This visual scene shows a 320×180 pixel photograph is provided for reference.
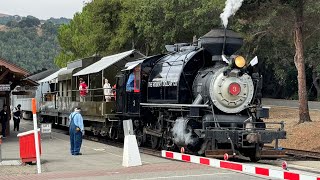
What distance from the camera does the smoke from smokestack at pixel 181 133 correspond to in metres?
13.9

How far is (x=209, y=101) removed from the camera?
548 inches

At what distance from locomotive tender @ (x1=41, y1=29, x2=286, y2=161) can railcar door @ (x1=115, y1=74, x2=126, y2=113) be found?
1.76m

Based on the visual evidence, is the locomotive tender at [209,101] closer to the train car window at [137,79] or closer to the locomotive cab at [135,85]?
the locomotive cab at [135,85]

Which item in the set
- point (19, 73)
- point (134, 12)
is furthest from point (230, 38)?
point (134, 12)

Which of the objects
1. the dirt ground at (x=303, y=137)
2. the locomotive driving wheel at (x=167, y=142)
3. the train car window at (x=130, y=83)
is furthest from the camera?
the dirt ground at (x=303, y=137)

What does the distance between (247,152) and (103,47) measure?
108ft

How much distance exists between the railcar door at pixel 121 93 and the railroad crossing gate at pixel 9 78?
5109 millimetres

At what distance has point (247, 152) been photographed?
46.1 feet

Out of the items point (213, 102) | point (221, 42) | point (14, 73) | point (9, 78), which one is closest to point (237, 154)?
point (213, 102)

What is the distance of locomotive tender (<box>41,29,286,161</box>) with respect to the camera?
13492 millimetres

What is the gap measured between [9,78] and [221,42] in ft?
44.7

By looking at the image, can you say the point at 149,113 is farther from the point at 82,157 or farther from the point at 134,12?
the point at 134,12

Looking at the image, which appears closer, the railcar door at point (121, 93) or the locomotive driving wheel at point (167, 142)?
the locomotive driving wheel at point (167, 142)

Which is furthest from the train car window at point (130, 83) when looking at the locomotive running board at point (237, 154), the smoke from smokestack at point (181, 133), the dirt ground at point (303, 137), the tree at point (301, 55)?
the tree at point (301, 55)
